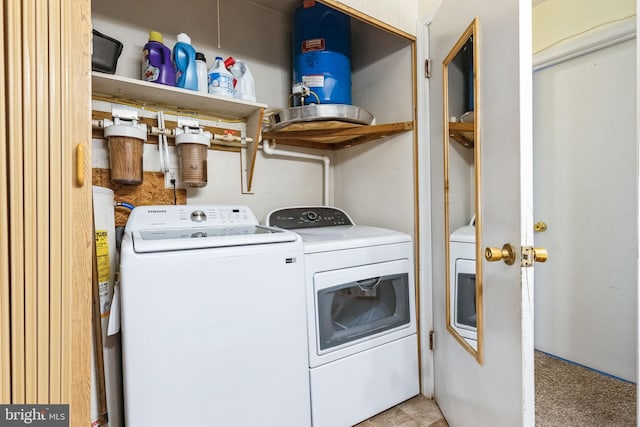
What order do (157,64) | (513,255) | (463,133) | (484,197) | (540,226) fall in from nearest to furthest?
(513,255) → (484,197) → (463,133) → (157,64) → (540,226)

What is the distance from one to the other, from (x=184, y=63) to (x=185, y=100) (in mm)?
174

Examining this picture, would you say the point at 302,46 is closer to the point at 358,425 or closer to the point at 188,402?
the point at 188,402

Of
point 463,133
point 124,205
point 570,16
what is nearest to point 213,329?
point 124,205

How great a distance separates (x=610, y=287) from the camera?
70.9 inches

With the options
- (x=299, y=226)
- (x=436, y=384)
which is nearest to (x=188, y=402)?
(x=299, y=226)

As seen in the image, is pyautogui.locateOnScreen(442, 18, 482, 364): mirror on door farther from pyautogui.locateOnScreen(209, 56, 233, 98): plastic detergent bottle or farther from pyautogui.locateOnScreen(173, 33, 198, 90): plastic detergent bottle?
pyautogui.locateOnScreen(173, 33, 198, 90): plastic detergent bottle

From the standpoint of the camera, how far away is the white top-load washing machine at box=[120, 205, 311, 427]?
3.13 feet

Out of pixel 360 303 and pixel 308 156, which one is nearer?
pixel 360 303

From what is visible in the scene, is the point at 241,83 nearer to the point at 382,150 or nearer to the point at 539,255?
the point at 382,150

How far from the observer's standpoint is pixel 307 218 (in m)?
1.94

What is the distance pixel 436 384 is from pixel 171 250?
4.91ft

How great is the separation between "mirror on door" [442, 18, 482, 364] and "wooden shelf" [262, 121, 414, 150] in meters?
0.38

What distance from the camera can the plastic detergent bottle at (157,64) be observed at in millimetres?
1458

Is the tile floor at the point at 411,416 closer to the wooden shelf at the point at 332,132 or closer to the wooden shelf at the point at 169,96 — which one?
the wooden shelf at the point at 332,132
